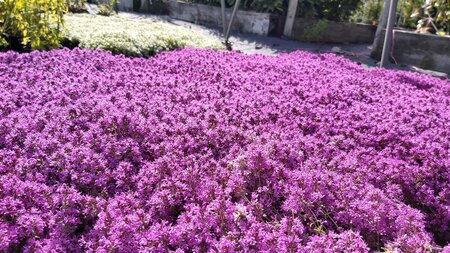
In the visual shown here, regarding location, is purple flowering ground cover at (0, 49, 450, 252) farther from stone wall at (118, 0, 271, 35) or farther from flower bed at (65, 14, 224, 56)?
stone wall at (118, 0, 271, 35)

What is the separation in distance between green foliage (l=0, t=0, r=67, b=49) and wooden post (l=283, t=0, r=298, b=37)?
9142mm

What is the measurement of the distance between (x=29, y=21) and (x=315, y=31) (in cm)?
1015

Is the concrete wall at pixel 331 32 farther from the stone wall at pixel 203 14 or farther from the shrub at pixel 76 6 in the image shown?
the shrub at pixel 76 6

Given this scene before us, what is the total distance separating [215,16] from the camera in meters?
17.2

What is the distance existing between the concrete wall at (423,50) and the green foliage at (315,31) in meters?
4.19

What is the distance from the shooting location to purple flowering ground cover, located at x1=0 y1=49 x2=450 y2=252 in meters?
2.84

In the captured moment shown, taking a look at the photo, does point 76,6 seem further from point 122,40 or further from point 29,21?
point 29,21

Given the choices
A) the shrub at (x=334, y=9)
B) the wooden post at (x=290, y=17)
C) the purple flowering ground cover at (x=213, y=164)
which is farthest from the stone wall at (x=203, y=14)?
the purple flowering ground cover at (x=213, y=164)

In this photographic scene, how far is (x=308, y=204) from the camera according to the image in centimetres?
316

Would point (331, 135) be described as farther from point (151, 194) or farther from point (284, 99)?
point (151, 194)

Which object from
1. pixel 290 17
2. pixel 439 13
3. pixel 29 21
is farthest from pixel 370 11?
pixel 29 21

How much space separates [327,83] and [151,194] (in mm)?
3504

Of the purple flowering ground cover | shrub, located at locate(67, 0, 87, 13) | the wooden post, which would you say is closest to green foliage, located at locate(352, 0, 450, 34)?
the wooden post

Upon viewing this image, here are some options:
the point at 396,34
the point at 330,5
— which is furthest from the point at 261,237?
the point at 330,5
